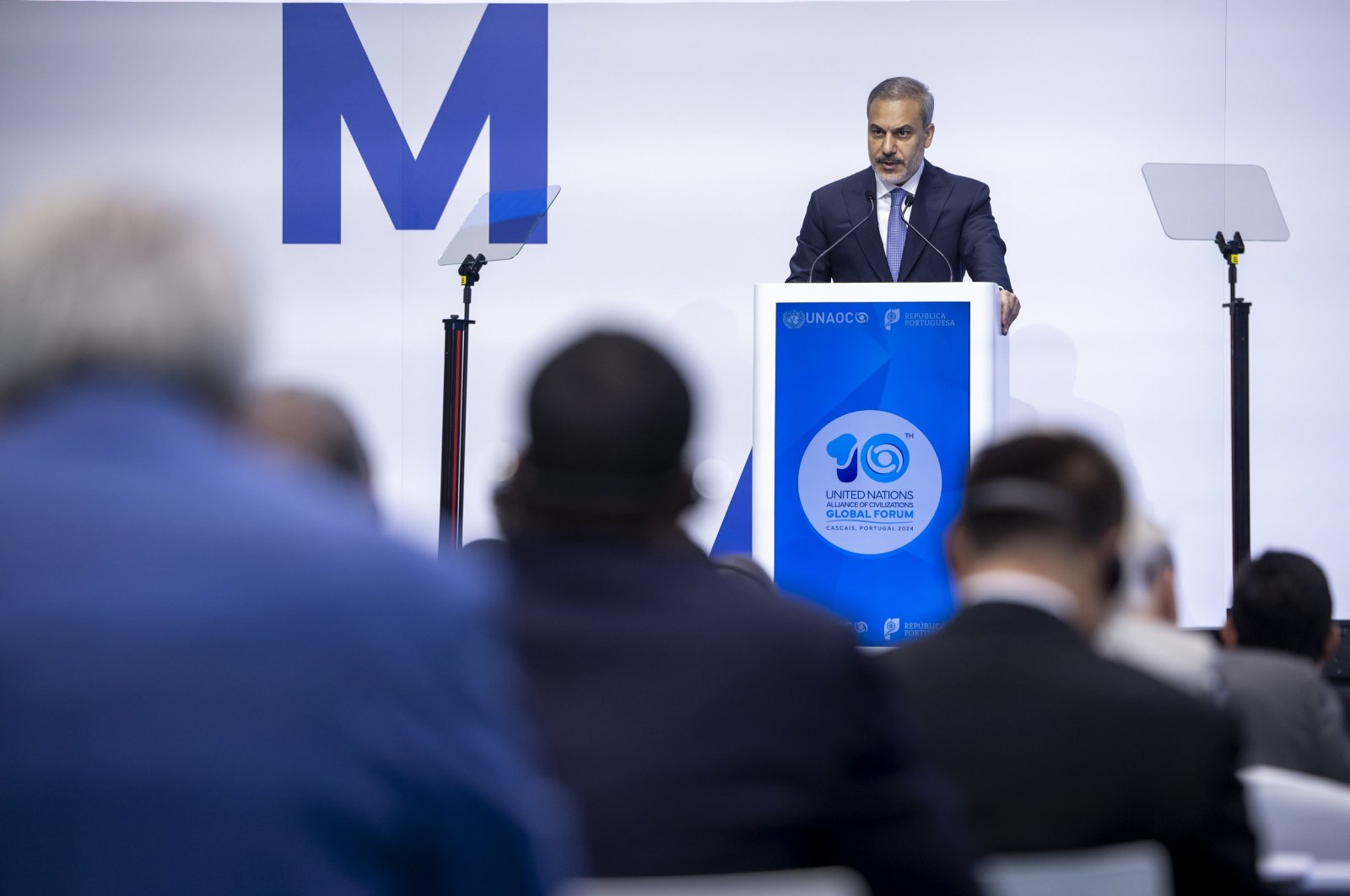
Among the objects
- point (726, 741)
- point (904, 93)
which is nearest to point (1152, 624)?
point (726, 741)

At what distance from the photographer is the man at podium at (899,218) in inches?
188

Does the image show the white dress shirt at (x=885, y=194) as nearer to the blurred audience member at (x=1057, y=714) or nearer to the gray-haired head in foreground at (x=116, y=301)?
the blurred audience member at (x=1057, y=714)

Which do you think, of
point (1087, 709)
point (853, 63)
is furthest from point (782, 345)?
point (853, 63)

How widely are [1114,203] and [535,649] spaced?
19.7 feet

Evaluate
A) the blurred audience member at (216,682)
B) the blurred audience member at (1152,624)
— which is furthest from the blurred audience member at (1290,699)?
the blurred audience member at (216,682)

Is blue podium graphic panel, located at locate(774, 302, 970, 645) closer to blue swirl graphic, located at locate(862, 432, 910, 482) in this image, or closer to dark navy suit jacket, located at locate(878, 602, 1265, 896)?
blue swirl graphic, located at locate(862, 432, 910, 482)

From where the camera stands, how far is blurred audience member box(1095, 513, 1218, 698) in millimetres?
1979

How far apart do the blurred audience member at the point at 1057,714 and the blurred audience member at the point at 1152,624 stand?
185mm

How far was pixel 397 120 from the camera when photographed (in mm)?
6922

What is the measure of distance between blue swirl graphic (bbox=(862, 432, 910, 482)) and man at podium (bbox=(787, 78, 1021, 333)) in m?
0.86

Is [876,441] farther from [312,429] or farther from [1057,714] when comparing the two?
[1057,714]

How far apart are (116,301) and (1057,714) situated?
3.37ft

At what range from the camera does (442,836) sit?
2.56 ft

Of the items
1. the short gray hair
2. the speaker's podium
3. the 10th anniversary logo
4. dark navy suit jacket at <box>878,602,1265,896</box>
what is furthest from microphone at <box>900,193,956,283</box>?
dark navy suit jacket at <box>878,602,1265,896</box>
